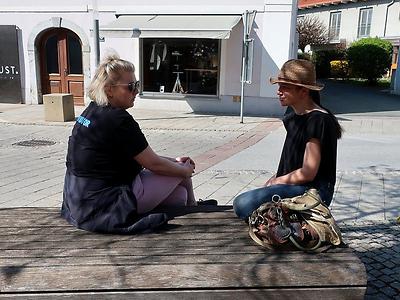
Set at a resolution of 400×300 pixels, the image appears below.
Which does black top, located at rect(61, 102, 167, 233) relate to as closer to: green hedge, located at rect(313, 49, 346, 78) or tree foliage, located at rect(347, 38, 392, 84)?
tree foliage, located at rect(347, 38, 392, 84)

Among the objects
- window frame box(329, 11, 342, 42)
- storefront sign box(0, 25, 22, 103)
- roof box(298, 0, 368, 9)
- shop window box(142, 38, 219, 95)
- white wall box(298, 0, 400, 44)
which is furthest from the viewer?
window frame box(329, 11, 342, 42)

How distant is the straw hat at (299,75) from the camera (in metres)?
2.74

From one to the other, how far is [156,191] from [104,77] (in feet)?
A: 2.48

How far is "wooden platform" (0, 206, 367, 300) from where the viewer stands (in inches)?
80.6

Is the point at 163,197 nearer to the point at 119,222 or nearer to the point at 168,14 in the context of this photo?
the point at 119,222

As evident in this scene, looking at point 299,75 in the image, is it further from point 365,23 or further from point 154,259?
point 365,23

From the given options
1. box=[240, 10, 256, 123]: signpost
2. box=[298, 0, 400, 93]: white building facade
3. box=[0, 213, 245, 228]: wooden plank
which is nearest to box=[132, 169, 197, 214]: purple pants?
box=[0, 213, 245, 228]: wooden plank

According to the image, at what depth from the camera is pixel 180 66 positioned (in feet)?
44.7

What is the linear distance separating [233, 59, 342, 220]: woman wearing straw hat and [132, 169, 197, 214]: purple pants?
1.43 feet

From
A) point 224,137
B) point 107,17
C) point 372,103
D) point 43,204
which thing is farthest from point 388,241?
point 372,103

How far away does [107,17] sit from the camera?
44.0 feet

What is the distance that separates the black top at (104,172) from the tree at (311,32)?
105ft

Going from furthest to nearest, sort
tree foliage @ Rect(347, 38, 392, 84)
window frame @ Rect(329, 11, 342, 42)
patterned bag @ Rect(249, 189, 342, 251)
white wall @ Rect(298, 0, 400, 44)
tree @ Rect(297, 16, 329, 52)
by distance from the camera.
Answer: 1. window frame @ Rect(329, 11, 342, 42)
2. tree @ Rect(297, 16, 329, 52)
3. white wall @ Rect(298, 0, 400, 44)
4. tree foliage @ Rect(347, 38, 392, 84)
5. patterned bag @ Rect(249, 189, 342, 251)

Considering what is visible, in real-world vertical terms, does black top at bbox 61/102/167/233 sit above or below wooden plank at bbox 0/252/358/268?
above
